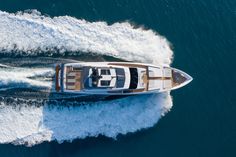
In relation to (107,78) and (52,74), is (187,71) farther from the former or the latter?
(52,74)

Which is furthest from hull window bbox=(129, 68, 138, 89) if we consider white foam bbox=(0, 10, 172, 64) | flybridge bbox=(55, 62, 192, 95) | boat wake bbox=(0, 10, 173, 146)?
white foam bbox=(0, 10, 172, 64)

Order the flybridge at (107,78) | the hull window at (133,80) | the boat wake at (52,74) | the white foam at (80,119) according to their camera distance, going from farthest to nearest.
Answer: the hull window at (133,80) < the boat wake at (52,74) < the white foam at (80,119) < the flybridge at (107,78)

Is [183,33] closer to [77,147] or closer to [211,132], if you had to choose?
[211,132]

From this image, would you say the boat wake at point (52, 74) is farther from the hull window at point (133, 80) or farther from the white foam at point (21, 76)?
the hull window at point (133, 80)

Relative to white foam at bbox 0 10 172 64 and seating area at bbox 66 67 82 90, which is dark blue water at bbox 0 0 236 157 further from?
seating area at bbox 66 67 82 90

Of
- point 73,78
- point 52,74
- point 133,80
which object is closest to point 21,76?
point 52,74

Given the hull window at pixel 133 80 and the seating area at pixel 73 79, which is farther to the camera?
the hull window at pixel 133 80

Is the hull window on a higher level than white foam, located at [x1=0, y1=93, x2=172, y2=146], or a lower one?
higher

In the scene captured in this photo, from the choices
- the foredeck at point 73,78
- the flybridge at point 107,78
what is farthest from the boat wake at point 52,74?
the foredeck at point 73,78
